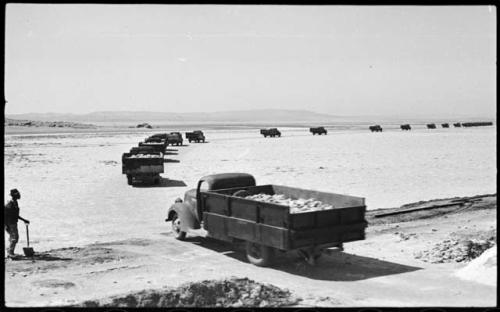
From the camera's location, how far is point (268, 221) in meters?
12.2

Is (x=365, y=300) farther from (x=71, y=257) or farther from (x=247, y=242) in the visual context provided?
(x=71, y=257)

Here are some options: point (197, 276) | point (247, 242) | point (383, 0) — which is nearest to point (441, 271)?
point (247, 242)

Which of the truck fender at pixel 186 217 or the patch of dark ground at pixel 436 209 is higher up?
the truck fender at pixel 186 217

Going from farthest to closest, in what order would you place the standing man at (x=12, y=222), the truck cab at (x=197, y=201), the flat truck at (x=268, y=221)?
the truck cab at (x=197, y=201) < the standing man at (x=12, y=222) < the flat truck at (x=268, y=221)

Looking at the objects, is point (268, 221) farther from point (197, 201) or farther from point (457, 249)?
point (457, 249)

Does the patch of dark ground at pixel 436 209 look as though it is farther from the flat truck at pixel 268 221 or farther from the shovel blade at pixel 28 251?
the shovel blade at pixel 28 251

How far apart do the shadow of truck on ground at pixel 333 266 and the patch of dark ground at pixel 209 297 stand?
5.29 feet

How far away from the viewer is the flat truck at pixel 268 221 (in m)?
11.9

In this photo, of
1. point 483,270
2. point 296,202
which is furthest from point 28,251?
point 483,270

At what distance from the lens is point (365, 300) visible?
10312mm

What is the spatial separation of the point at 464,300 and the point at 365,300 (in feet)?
5.86

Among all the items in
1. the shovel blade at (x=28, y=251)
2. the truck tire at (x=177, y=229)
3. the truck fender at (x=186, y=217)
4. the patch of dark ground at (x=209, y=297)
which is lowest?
the patch of dark ground at (x=209, y=297)

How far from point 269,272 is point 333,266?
1.61m

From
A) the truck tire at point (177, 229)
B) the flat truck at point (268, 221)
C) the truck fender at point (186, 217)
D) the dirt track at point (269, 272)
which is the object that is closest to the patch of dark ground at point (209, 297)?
the dirt track at point (269, 272)
